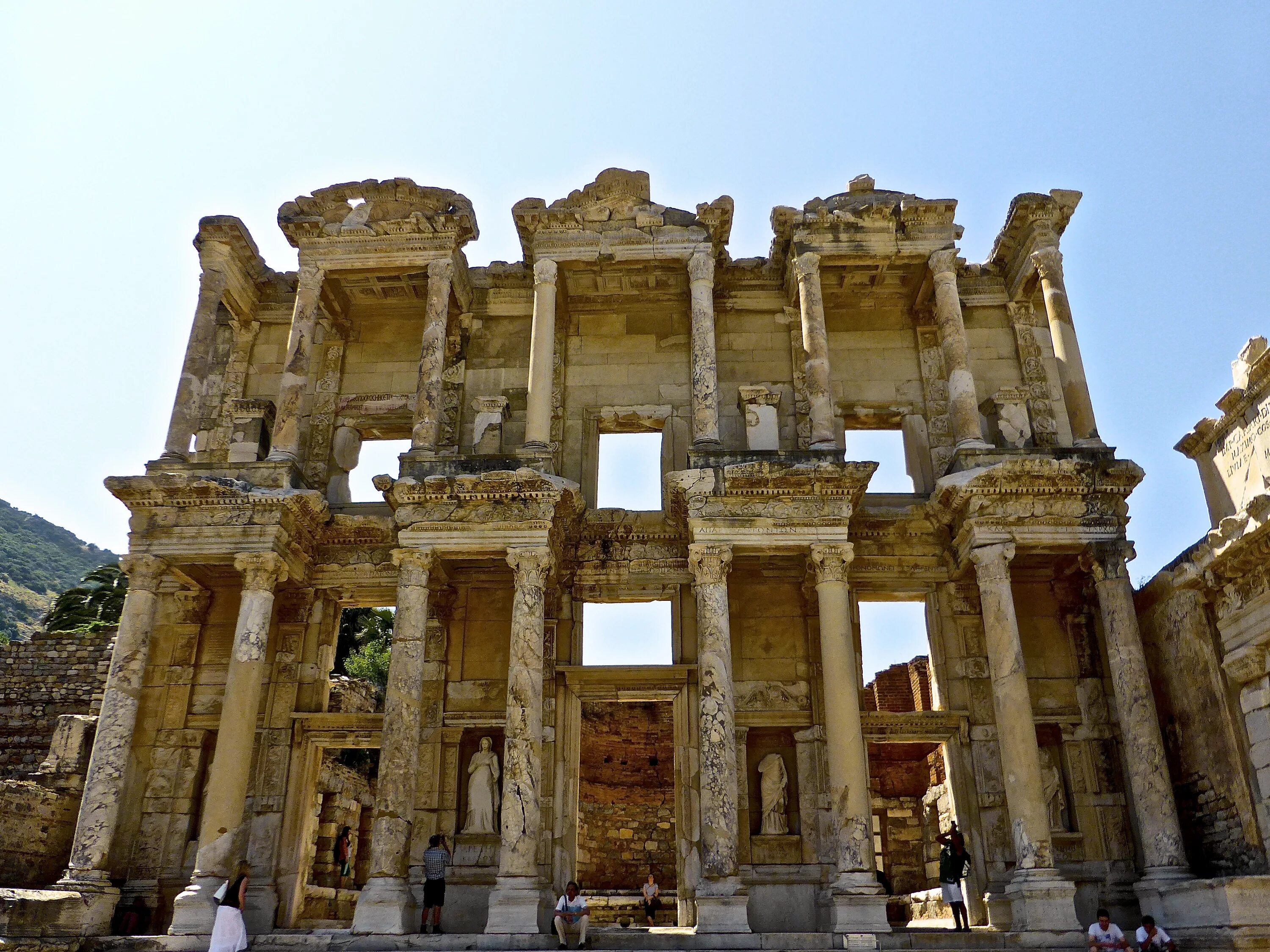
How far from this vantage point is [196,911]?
41.1 feet

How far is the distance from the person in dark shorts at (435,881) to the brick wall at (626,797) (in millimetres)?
8344

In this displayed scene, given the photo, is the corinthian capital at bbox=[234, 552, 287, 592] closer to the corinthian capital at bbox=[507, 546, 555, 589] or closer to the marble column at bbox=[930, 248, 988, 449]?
the corinthian capital at bbox=[507, 546, 555, 589]

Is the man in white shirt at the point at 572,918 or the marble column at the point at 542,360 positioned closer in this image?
the man in white shirt at the point at 572,918

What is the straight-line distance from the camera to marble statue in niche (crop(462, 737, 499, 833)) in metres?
14.6

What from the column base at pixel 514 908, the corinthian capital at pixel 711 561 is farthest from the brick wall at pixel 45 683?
the corinthian capital at pixel 711 561

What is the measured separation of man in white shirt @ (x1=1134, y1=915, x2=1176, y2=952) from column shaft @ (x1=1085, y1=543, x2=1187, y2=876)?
1431mm

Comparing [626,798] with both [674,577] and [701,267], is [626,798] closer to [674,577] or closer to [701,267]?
[674,577]

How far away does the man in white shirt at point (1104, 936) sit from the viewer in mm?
11211

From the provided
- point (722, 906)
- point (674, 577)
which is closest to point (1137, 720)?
point (722, 906)

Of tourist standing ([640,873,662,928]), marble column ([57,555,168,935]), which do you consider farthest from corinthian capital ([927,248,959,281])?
marble column ([57,555,168,935])

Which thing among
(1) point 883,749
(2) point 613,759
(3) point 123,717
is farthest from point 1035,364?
(3) point 123,717

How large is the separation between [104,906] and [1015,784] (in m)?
12.1

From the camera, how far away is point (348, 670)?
2659cm

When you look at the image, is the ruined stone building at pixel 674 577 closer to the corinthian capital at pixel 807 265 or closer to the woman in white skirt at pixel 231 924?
the corinthian capital at pixel 807 265
